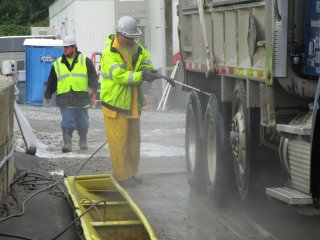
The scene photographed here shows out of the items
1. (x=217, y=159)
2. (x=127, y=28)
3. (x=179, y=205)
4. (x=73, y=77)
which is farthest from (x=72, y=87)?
(x=217, y=159)

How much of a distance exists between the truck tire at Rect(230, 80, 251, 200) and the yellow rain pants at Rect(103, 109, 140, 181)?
Answer: 2356 mm

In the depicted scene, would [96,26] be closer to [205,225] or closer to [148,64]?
[148,64]

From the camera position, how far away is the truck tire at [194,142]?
1010 cm

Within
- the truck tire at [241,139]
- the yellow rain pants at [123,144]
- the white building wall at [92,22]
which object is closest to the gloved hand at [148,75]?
the yellow rain pants at [123,144]

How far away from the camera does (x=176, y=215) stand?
8922 mm

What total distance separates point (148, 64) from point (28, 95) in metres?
16.8

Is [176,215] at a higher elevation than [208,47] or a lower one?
lower

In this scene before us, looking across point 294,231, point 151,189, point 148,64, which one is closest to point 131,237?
point 294,231

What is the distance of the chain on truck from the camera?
21.8ft

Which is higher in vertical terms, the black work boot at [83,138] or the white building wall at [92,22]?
the white building wall at [92,22]

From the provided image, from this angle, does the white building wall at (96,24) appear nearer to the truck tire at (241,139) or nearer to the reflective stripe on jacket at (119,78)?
the reflective stripe on jacket at (119,78)

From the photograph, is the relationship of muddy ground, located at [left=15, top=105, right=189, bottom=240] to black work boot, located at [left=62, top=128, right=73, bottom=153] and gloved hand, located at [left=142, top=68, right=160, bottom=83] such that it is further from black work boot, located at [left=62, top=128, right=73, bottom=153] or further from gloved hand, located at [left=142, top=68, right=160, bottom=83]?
gloved hand, located at [left=142, top=68, right=160, bottom=83]

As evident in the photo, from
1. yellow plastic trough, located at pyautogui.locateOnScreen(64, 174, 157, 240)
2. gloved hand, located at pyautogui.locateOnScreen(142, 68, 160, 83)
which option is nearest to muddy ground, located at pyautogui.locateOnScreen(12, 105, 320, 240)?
Answer: yellow plastic trough, located at pyautogui.locateOnScreen(64, 174, 157, 240)

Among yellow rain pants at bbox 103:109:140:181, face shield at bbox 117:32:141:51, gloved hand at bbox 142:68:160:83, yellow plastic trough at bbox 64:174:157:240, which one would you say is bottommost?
yellow plastic trough at bbox 64:174:157:240
